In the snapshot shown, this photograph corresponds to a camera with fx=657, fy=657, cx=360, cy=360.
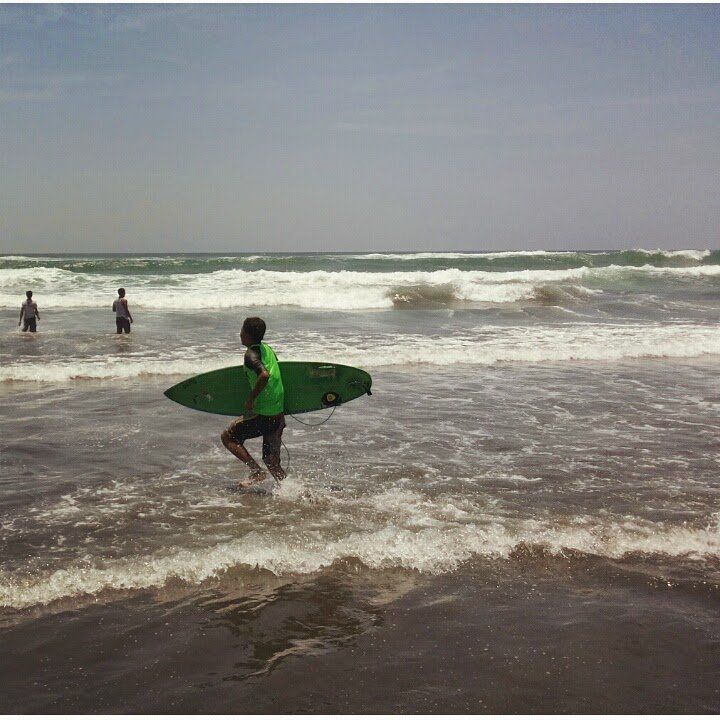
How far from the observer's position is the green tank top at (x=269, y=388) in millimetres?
5574

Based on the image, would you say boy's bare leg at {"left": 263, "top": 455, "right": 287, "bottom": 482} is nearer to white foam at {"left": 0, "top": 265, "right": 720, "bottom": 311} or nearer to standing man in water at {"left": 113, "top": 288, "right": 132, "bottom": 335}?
standing man in water at {"left": 113, "top": 288, "right": 132, "bottom": 335}

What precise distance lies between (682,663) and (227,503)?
3.60 metres

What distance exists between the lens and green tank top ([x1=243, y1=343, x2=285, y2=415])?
5.57 meters

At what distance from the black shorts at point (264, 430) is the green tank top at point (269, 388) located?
0.07 m

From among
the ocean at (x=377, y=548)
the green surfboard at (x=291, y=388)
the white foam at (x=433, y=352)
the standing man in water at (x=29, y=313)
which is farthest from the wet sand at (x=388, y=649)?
the standing man in water at (x=29, y=313)

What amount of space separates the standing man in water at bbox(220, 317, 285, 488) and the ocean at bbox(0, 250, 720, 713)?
0.32 metres

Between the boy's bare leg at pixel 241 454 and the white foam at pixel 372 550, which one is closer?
the white foam at pixel 372 550

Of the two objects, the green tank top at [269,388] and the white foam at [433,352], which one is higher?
the green tank top at [269,388]

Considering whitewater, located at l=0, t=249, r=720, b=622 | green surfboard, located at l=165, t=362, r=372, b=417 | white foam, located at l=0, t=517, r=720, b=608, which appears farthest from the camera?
green surfboard, located at l=165, t=362, r=372, b=417

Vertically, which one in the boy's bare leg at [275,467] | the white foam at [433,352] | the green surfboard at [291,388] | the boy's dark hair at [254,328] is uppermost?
the boy's dark hair at [254,328]

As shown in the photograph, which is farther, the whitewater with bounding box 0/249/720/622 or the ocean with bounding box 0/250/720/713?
the whitewater with bounding box 0/249/720/622

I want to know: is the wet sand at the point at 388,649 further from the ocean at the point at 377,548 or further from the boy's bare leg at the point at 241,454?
the boy's bare leg at the point at 241,454

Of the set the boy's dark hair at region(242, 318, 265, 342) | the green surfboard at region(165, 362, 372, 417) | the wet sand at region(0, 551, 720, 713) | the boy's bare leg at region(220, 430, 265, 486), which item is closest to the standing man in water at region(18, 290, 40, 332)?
the green surfboard at region(165, 362, 372, 417)

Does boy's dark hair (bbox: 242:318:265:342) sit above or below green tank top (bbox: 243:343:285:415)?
above
